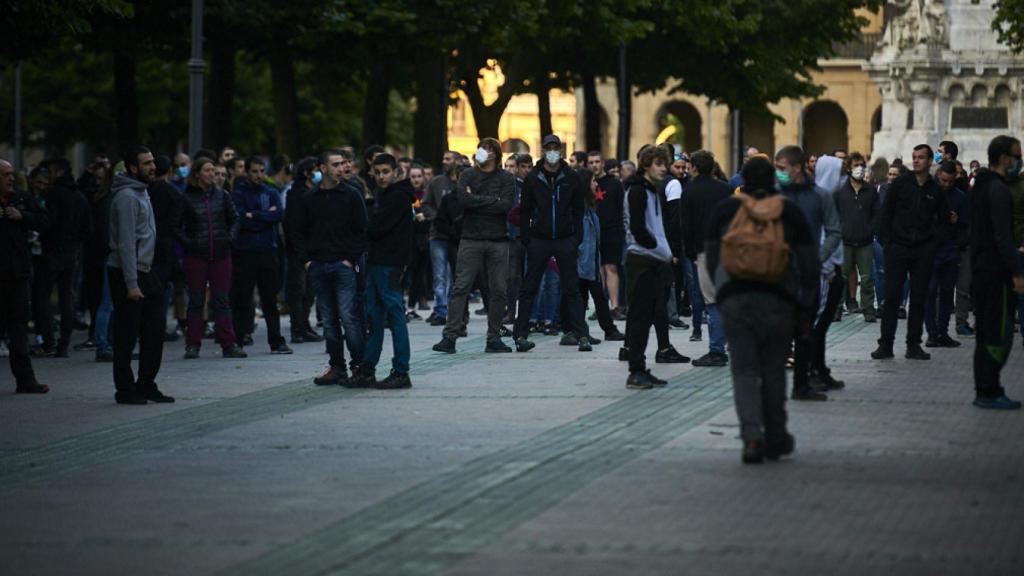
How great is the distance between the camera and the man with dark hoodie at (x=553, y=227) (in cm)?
1981

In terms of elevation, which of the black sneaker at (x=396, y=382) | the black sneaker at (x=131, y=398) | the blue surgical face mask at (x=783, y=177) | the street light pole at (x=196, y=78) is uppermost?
the street light pole at (x=196, y=78)

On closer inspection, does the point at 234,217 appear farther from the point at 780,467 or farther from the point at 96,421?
the point at 780,467

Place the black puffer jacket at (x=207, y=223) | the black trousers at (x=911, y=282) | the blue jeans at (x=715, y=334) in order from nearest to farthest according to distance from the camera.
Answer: the blue jeans at (x=715, y=334), the black trousers at (x=911, y=282), the black puffer jacket at (x=207, y=223)

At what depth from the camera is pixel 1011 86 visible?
3956cm

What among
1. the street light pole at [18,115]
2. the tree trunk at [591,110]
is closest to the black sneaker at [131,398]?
the tree trunk at [591,110]

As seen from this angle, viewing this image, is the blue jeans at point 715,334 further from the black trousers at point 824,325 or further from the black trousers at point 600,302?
the black trousers at point 600,302

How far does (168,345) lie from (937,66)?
2211 cm

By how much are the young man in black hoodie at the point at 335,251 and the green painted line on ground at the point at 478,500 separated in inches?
110

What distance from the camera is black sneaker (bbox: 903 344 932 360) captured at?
733 inches

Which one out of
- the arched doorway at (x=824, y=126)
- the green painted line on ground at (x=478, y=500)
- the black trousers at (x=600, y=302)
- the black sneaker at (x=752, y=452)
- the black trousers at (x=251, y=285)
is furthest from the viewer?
the arched doorway at (x=824, y=126)

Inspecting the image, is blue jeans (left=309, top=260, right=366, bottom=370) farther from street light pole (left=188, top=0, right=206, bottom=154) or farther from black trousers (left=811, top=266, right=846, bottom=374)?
street light pole (left=188, top=0, right=206, bottom=154)

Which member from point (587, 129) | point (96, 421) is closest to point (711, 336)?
point (96, 421)

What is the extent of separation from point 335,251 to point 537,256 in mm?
3824

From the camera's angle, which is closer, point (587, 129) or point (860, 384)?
point (860, 384)
